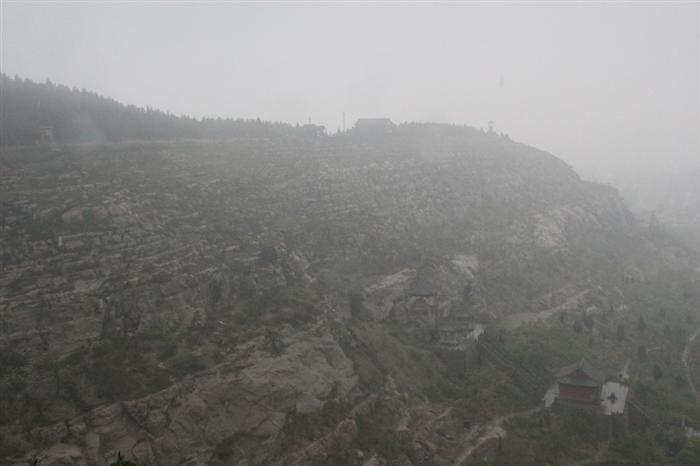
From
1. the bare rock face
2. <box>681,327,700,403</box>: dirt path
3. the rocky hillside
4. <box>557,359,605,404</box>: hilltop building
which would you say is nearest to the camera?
the bare rock face

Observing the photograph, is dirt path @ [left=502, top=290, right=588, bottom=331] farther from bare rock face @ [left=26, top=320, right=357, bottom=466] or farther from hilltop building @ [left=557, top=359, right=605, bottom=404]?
bare rock face @ [left=26, top=320, right=357, bottom=466]

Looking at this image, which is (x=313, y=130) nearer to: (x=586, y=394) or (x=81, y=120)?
(x=81, y=120)

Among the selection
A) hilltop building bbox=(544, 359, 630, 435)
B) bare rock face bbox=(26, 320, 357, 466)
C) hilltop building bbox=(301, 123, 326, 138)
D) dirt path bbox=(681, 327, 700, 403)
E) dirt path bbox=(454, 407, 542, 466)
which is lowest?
dirt path bbox=(454, 407, 542, 466)

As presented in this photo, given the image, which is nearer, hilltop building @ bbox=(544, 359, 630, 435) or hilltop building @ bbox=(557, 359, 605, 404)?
hilltop building @ bbox=(544, 359, 630, 435)

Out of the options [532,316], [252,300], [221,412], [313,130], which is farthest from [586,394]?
[313,130]

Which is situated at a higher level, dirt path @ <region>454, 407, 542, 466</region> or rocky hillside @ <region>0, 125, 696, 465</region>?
rocky hillside @ <region>0, 125, 696, 465</region>

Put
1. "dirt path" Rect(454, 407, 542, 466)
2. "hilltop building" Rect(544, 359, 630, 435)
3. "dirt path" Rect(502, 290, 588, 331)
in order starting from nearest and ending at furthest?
1. "dirt path" Rect(454, 407, 542, 466)
2. "hilltop building" Rect(544, 359, 630, 435)
3. "dirt path" Rect(502, 290, 588, 331)

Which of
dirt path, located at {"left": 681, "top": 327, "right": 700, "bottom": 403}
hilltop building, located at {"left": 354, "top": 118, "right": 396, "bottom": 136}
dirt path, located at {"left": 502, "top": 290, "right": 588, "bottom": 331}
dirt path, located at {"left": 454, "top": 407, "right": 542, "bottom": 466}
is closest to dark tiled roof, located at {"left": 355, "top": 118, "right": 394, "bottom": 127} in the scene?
hilltop building, located at {"left": 354, "top": 118, "right": 396, "bottom": 136}

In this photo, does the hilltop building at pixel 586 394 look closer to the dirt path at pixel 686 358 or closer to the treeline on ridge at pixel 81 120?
the dirt path at pixel 686 358
